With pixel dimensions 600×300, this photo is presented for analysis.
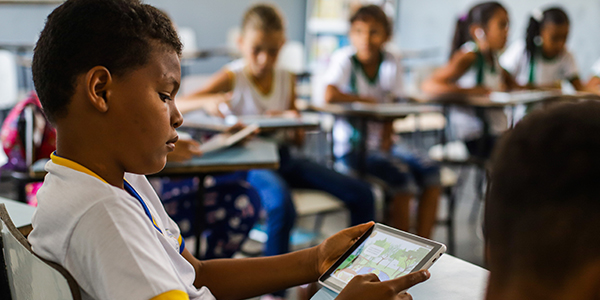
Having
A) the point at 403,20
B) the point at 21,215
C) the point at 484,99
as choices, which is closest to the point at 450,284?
the point at 21,215

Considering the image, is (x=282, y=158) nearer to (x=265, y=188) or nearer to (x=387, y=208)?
(x=265, y=188)

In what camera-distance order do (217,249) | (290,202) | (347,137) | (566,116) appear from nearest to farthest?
(566,116) → (290,202) → (217,249) → (347,137)

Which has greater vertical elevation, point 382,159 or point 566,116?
point 566,116

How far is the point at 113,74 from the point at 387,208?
187cm

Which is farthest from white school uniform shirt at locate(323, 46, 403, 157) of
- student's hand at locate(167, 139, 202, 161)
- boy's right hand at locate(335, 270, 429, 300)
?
boy's right hand at locate(335, 270, 429, 300)

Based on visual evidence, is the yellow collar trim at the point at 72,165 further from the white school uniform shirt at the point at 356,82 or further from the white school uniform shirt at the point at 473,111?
the white school uniform shirt at the point at 473,111

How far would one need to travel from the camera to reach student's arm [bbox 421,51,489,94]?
295 centimetres

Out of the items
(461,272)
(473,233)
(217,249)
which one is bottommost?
(473,233)

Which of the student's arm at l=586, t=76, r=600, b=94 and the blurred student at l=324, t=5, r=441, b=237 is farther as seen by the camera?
A: the student's arm at l=586, t=76, r=600, b=94

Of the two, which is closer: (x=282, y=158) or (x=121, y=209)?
(x=121, y=209)

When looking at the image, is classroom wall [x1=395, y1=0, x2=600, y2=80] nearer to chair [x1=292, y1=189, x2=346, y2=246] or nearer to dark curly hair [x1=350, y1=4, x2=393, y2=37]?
dark curly hair [x1=350, y1=4, x2=393, y2=37]

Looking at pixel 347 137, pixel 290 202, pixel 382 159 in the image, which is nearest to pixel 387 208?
pixel 382 159

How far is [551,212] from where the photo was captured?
1.31 feet

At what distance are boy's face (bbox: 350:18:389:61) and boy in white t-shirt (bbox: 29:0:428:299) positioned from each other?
7.01ft
